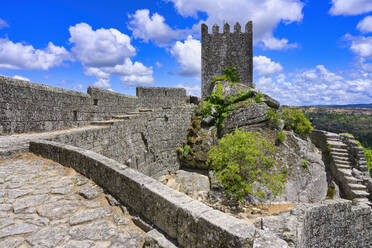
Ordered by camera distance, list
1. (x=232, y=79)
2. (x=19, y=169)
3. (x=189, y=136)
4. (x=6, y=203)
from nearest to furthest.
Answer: (x=6, y=203) < (x=19, y=169) < (x=189, y=136) < (x=232, y=79)

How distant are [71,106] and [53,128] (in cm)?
114

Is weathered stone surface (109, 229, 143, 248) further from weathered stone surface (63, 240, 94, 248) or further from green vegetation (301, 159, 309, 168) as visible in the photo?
green vegetation (301, 159, 309, 168)

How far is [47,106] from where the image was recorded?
706cm

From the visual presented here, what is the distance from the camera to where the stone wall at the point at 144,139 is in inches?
284

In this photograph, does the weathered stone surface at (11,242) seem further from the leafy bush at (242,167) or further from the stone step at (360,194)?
the stone step at (360,194)

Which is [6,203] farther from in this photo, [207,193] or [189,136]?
[189,136]

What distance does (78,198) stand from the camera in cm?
334

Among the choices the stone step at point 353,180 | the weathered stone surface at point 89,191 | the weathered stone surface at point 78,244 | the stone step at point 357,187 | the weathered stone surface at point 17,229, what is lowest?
the stone step at point 357,187

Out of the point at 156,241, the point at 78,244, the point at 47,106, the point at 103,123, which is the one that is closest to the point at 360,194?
the point at 156,241

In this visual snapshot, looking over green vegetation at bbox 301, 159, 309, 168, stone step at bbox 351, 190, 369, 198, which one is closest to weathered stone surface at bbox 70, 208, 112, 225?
green vegetation at bbox 301, 159, 309, 168

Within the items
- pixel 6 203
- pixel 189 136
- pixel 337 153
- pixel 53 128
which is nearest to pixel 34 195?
pixel 6 203

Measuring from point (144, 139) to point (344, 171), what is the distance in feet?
40.5

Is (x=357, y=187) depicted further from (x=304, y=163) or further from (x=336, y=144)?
(x=336, y=144)

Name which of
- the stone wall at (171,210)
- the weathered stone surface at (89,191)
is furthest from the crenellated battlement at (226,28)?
the weathered stone surface at (89,191)
